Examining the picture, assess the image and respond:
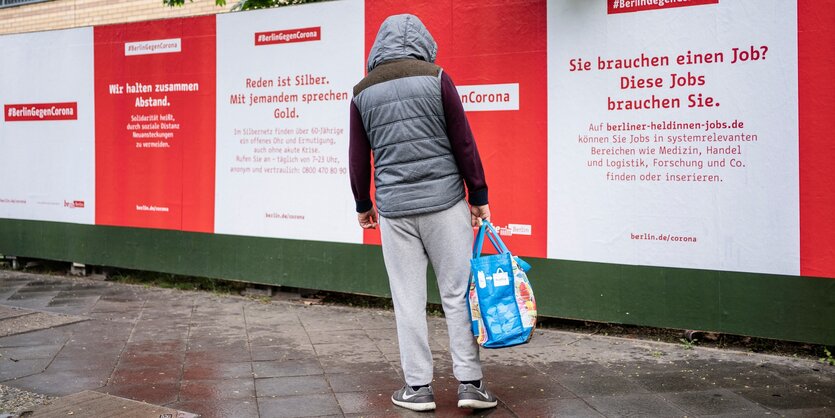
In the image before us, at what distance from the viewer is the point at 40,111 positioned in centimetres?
885

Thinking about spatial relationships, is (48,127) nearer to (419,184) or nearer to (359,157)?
(359,157)

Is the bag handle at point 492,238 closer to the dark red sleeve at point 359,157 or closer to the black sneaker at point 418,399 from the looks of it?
the dark red sleeve at point 359,157

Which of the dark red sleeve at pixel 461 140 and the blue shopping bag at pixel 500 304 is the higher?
the dark red sleeve at pixel 461 140

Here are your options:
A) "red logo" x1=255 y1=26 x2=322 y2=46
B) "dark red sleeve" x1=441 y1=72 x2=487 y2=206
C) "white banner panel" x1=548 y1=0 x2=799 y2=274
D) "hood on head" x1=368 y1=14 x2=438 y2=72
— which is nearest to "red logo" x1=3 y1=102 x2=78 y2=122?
"red logo" x1=255 y1=26 x2=322 y2=46

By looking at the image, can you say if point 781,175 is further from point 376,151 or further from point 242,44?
point 242,44

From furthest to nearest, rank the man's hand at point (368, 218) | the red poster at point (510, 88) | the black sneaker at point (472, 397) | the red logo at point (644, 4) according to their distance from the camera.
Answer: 1. the red poster at point (510, 88)
2. the red logo at point (644, 4)
3. the man's hand at point (368, 218)
4. the black sneaker at point (472, 397)

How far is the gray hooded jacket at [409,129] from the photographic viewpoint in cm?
413

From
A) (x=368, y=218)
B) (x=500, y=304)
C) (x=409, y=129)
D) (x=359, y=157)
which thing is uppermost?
(x=409, y=129)

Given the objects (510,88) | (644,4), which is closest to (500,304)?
(510,88)

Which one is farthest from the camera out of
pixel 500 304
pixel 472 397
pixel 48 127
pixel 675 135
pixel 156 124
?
pixel 48 127

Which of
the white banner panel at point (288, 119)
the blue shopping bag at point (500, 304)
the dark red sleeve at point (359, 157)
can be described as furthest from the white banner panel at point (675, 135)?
the dark red sleeve at point (359, 157)

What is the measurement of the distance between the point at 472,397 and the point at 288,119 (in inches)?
152

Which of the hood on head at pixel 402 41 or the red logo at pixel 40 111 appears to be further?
the red logo at pixel 40 111

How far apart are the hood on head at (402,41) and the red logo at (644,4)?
2153 mm
